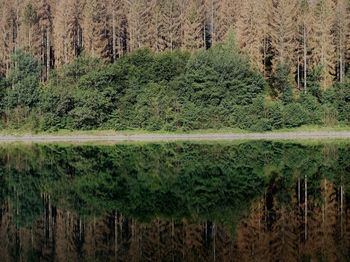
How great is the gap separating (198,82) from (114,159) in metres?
28.2

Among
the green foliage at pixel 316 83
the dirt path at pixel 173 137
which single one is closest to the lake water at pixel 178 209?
the dirt path at pixel 173 137

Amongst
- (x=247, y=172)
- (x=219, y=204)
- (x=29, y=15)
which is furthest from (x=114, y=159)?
(x=29, y=15)

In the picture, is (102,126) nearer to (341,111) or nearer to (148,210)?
(341,111)

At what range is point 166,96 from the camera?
5806 centimetres

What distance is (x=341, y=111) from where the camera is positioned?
184ft

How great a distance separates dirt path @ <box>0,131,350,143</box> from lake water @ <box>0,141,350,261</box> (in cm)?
2001

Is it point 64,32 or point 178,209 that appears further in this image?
point 64,32

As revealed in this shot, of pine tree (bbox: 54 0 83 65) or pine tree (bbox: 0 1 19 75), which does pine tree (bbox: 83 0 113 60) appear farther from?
pine tree (bbox: 0 1 19 75)

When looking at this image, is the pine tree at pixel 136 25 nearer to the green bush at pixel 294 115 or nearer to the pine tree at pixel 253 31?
the pine tree at pixel 253 31

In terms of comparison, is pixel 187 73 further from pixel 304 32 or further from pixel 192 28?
pixel 304 32

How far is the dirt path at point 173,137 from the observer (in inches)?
2020

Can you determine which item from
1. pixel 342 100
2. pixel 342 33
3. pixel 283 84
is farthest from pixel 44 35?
pixel 342 100

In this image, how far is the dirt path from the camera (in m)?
51.3

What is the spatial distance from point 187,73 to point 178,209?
141 feet
